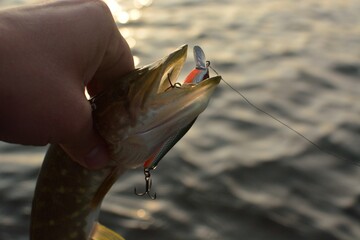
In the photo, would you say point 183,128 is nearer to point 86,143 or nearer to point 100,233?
point 86,143

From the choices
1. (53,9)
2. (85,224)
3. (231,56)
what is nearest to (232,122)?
(231,56)

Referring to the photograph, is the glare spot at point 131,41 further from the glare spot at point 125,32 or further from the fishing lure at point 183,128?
the fishing lure at point 183,128

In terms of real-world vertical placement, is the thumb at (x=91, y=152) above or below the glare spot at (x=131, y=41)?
above

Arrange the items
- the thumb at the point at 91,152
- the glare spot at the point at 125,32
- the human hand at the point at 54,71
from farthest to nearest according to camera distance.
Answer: the glare spot at the point at 125,32
the thumb at the point at 91,152
the human hand at the point at 54,71

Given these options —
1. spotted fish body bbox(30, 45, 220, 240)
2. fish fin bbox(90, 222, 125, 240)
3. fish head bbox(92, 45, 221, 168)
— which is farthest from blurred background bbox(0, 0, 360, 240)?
fish head bbox(92, 45, 221, 168)

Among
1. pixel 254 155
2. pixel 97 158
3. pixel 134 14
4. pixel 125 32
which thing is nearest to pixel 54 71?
pixel 97 158

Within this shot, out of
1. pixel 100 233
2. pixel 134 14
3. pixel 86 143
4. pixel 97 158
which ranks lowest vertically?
pixel 134 14

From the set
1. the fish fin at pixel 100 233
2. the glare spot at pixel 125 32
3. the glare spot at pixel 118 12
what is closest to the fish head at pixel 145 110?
the fish fin at pixel 100 233

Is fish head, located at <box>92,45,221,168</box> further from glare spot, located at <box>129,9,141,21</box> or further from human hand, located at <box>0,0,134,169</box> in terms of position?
glare spot, located at <box>129,9,141,21</box>
